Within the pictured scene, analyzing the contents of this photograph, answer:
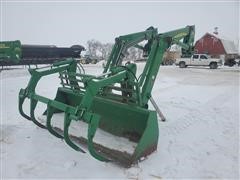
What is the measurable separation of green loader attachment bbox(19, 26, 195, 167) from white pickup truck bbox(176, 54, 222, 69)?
19.7 metres

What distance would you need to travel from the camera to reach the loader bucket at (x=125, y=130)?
325cm

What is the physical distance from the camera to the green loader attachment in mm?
2967

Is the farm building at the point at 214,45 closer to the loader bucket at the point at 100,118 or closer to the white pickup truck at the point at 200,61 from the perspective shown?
the white pickup truck at the point at 200,61

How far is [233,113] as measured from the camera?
5.67 m

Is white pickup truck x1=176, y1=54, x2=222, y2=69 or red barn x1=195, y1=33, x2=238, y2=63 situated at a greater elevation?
red barn x1=195, y1=33, x2=238, y2=63

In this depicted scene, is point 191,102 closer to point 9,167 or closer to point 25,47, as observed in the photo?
point 9,167

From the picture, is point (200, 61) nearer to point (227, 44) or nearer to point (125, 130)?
point (227, 44)

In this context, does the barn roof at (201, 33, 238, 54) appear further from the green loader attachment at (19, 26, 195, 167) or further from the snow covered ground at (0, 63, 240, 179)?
A: the green loader attachment at (19, 26, 195, 167)

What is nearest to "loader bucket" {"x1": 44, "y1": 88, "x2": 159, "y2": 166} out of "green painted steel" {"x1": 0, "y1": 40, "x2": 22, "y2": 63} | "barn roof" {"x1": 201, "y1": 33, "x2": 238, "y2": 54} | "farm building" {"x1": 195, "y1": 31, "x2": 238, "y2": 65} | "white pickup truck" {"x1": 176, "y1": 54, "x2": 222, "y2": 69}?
"green painted steel" {"x1": 0, "y1": 40, "x2": 22, "y2": 63}

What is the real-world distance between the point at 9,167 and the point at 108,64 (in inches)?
92.6

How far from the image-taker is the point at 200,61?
78.4 ft

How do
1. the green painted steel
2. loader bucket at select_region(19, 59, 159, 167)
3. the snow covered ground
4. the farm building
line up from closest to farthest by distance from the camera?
loader bucket at select_region(19, 59, 159, 167), the snow covered ground, the green painted steel, the farm building

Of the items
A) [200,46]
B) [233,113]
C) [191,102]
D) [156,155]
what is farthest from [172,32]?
[200,46]

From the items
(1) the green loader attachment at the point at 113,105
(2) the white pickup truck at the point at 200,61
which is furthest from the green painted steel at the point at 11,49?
(2) the white pickup truck at the point at 200,61
